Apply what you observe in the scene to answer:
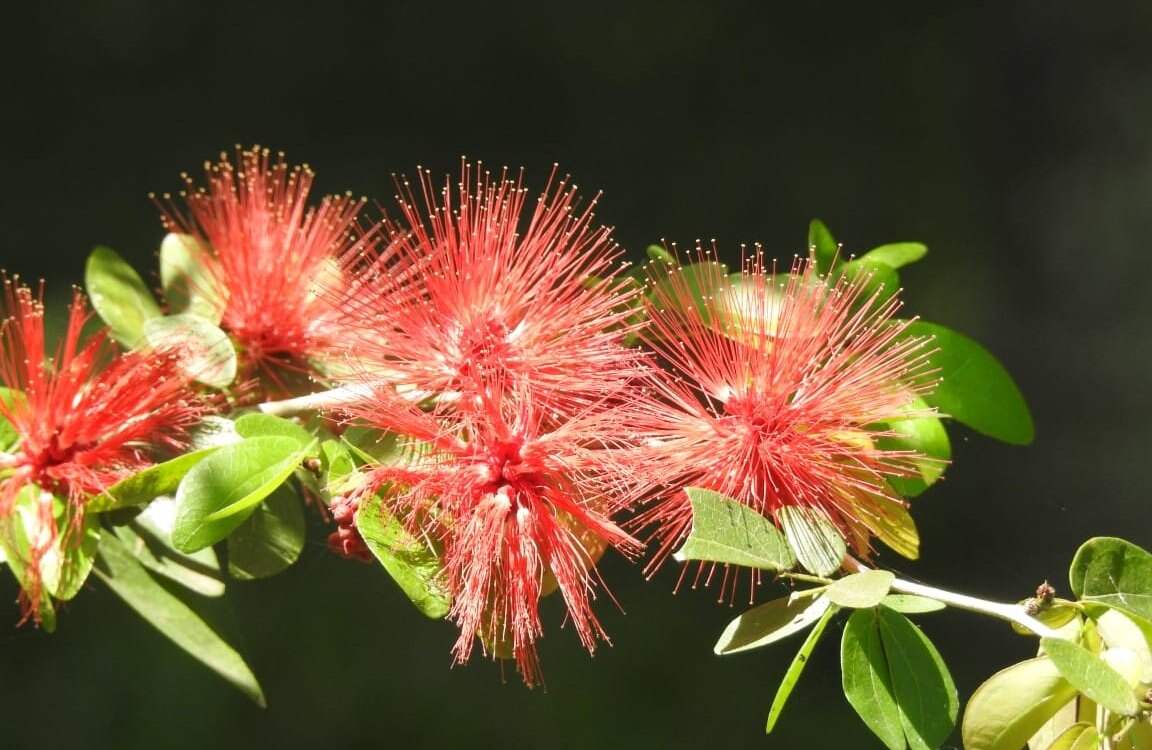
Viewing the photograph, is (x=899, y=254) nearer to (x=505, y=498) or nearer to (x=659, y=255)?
(x=659, y=255)

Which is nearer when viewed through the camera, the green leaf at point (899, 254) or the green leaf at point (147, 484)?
the green leaf at point (147, 484)

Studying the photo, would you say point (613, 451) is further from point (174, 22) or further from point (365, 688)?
point (174, 22)

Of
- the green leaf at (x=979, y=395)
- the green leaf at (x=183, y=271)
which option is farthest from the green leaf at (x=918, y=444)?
the green leaf at (x=183, y=271)

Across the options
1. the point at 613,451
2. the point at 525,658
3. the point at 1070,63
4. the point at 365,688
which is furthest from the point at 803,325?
the point at 1070,63

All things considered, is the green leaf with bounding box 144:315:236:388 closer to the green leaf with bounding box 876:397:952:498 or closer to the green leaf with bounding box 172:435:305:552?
the green leaf with bounding box 172:435:305:552

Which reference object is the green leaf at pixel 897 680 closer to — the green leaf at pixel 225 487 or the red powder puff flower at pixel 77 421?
the green leaf at pixel 225 487

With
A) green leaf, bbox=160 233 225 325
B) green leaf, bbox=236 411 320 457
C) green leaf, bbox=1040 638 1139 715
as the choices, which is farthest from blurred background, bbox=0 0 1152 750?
green leaf, bbox=1040 638 1139 715
